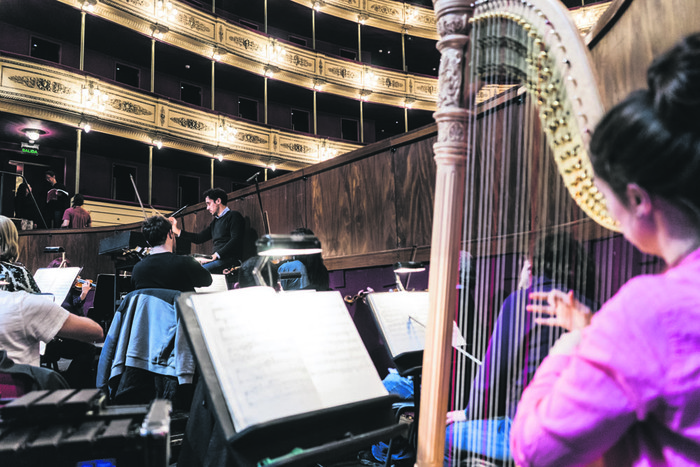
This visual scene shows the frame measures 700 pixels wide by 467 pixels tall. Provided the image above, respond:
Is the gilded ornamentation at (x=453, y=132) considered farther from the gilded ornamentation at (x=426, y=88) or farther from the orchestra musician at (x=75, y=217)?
the gilded ornamentation at (x=426, y=88)

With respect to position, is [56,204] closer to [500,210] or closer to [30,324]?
[30,324]

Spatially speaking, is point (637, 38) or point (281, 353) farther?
point (637, 38)

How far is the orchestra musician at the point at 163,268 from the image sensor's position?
360cm

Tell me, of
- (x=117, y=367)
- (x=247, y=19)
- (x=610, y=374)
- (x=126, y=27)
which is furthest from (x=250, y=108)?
(x=610, y=374)

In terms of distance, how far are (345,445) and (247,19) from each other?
1822 centimetres

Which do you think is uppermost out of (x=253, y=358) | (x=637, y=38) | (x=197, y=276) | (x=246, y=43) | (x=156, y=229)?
(x=246, y=43)

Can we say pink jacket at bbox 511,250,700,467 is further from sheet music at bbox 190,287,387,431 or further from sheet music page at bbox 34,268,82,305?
sheet music page at bbox 34,268,82,305

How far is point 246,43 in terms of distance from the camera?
1538 cm

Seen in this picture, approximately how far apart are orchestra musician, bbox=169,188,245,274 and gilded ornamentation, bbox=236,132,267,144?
31.6ft

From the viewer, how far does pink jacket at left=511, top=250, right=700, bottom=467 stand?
74 centimetres

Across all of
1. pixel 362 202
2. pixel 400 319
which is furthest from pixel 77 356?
pixel 400 319

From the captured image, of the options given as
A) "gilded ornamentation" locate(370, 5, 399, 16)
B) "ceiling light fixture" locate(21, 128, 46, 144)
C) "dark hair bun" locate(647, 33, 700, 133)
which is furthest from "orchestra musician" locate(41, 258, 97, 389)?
"gilded ornamentation" locate(370, 5, 399, 16)

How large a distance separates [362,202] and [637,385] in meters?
4.65

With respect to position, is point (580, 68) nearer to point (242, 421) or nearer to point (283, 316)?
point (283, 316)
